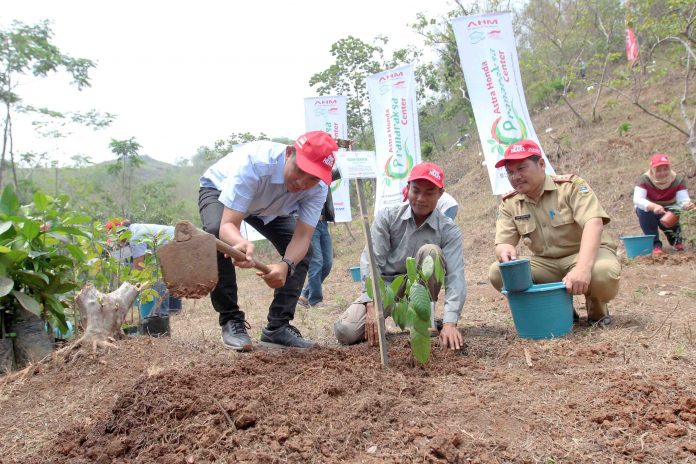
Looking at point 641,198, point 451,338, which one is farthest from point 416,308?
point 641,198

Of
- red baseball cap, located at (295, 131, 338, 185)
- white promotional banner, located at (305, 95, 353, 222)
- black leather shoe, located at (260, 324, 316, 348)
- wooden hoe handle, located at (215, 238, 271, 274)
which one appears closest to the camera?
wooden hoe handle, located at (215, 238, 271, 274)

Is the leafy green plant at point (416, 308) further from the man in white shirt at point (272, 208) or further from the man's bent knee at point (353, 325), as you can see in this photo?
the man's bent knee at point (353, 325)

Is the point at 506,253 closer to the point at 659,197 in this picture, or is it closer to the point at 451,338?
the point at 451,338

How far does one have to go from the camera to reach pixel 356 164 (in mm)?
2172

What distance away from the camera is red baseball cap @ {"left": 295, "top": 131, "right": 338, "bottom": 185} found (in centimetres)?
239

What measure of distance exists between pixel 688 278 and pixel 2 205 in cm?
497

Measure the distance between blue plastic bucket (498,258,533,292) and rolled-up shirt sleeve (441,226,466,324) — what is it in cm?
29

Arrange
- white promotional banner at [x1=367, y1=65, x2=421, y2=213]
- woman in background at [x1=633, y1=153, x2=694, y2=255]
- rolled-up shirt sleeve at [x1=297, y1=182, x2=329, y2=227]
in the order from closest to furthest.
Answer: rolled-up shirt sleeve at [x1=297, y1=182, x2=329, y2=227] < woman in background at [x1=633, y1=153, x2=694, y2=255] < white promotional banner at [x1=367, y1=65, x2=421, y2=213]

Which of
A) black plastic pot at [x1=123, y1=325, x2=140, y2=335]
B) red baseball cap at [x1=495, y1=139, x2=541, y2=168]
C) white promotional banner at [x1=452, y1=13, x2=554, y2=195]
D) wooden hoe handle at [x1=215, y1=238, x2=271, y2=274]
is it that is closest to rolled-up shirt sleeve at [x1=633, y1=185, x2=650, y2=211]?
white promotional banner at [x1=452, y1=13, x2=554, y2=195]

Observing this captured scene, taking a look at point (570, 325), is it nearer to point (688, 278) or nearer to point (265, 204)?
point (265, 204)

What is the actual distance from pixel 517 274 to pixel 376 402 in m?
1.16

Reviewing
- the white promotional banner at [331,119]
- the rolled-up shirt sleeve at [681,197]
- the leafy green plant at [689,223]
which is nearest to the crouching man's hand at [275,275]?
the leafy green plant at [689,223]

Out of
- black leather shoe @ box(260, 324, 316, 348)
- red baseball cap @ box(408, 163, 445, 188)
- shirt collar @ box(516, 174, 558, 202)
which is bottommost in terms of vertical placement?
black leather shoe @ box(260, 324, 316, 348)

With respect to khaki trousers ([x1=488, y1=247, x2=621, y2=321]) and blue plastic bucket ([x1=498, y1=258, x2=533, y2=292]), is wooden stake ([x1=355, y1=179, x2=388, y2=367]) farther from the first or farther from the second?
khaki trousers ([x1=488, y1=247, x2=621, y2=321])
